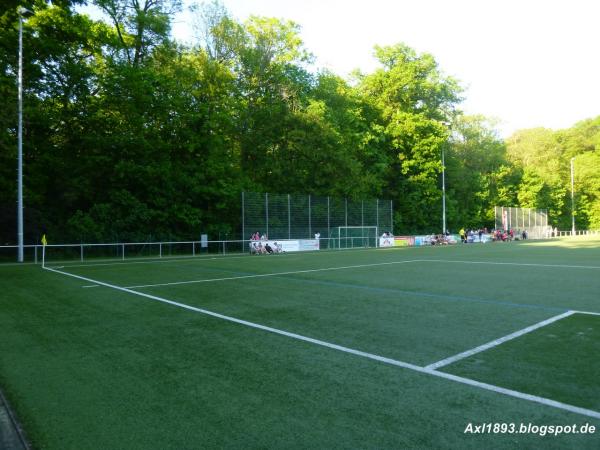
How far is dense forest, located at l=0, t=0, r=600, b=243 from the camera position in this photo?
26594 mm

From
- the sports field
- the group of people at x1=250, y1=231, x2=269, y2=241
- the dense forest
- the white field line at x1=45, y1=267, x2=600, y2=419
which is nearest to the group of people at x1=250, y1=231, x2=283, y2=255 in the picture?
the group of people at x1=250, y1=231, x2=269, y2=241

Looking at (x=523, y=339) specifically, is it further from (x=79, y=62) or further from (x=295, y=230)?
(x=79, y=62)

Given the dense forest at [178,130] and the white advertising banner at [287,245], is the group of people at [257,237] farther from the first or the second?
the dense forest at [178,130]

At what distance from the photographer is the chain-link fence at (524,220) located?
54.5m

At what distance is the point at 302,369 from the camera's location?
191 inches

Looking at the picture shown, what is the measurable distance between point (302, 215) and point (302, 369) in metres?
27.2

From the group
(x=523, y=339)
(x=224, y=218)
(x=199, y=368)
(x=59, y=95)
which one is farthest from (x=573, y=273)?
(x=59, y=95)

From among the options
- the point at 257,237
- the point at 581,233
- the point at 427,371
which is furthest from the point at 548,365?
the point at 581,233

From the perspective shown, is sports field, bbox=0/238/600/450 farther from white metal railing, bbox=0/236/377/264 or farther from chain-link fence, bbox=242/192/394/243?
chain-link fence, bbox=242/192/394/243

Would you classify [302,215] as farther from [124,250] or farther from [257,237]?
[124,250]

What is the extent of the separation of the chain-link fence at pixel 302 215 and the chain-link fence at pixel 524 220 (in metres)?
22.8

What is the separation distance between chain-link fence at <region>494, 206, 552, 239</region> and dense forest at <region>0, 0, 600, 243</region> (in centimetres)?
945

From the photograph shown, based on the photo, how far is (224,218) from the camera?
106ft

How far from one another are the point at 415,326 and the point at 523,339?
4.83 feet
